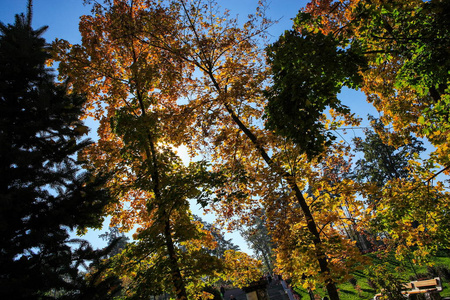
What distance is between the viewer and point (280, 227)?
22.2ft

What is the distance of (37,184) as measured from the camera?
3627mm

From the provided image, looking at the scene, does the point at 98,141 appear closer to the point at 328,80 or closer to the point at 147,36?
the point at 147,36

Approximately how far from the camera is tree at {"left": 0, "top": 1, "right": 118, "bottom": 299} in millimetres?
3074

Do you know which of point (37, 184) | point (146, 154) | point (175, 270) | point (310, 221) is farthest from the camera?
point (146, 154)

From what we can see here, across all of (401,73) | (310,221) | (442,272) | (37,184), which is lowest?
(442,272)

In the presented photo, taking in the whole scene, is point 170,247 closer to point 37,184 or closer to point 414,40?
point 37,184

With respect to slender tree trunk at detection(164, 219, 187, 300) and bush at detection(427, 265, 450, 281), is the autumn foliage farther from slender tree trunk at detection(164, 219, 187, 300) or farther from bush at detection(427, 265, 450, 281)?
bush at detection(427, 265, 450, 281)

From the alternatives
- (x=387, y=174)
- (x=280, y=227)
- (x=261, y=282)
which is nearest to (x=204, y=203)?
(x=280, y=227)

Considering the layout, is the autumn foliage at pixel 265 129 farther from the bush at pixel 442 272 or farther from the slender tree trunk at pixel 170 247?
the bush at pixel 442 272

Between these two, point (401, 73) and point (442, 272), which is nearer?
point (401, 73)

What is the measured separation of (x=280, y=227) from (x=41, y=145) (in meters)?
6.21

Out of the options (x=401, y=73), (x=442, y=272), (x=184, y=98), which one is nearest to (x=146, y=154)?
(x=184, y=98)

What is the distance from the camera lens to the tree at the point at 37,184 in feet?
10.1

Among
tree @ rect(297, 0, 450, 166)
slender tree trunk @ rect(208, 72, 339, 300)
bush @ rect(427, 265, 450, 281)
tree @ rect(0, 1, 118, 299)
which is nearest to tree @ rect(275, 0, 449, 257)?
tree @ rect(297, 0, 450, 166)
